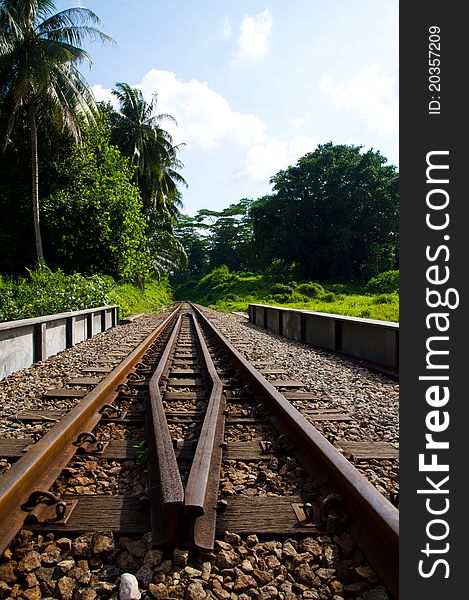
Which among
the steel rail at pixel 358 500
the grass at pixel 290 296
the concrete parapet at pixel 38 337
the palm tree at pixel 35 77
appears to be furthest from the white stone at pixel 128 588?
the palm tree at pixel 35 77

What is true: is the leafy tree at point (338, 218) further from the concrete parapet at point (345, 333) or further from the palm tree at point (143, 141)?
the concrete parapet at point (345, 333)

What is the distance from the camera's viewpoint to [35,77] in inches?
650

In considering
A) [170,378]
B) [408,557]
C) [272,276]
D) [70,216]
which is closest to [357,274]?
[272,276]

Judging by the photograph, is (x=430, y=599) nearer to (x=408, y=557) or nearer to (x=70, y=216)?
(x=408, y=557)

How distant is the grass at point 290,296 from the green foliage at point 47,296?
746 cm

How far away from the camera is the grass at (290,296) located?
15.2 meters

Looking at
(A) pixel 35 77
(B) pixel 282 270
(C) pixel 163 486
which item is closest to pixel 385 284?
(B) pixel 282 270

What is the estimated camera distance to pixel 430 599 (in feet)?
4.89

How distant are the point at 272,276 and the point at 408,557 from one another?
43.5 metres

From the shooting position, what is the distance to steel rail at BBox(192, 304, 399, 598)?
168 centimetres

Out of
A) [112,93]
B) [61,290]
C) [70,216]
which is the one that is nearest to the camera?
[61,290]

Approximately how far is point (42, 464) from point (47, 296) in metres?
8.68

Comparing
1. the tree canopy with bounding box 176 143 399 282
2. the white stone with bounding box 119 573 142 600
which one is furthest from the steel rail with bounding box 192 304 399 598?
the tree canopy with bounding box 176 143 399 282

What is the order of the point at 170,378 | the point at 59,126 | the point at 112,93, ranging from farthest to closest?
the point at 112,93 → the point at 59,126 → the point at 170,378
